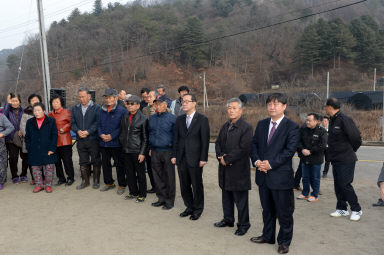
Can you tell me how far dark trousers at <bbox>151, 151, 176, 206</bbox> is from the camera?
5172mm

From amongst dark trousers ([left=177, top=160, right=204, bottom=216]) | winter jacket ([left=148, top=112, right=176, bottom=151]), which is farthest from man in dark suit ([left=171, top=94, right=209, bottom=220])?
winter jacket ([left=148, top=112, right=176, bottom=151])

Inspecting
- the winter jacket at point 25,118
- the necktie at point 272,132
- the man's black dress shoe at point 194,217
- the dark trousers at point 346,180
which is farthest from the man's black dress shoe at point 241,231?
the winter jacket at point 25,118

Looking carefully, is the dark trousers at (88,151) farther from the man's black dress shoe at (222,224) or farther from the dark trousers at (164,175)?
the man's black dress shoe at (222,224)

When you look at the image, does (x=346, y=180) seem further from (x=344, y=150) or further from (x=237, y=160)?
(x=237, y=160)

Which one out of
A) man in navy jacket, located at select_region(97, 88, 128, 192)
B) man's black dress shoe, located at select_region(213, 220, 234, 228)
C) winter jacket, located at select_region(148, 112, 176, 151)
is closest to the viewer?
man's black dress shoe, located at select_region(213, 220, 234, 228)

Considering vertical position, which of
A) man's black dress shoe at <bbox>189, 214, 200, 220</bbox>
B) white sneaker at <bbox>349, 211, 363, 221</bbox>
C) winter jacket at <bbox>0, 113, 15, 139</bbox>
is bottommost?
white sneaker at <bbox>349, 211, 363, 221</bbox>

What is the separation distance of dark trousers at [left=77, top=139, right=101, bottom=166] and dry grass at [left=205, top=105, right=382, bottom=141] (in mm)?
17109

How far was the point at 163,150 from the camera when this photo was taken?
5.15 metres

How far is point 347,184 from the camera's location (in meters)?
4.61

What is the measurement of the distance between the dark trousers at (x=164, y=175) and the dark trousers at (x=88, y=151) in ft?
5.21

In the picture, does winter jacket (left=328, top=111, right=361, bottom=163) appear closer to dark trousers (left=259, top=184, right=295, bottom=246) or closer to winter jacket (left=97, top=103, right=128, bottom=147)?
dark trousers (left=259, top=184, right=295, bottom=246)

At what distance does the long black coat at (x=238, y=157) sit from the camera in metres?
4.08

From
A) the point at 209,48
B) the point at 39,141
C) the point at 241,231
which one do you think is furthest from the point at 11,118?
the point at 209,48

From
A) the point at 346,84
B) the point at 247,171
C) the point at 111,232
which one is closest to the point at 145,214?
the point at 111,232
